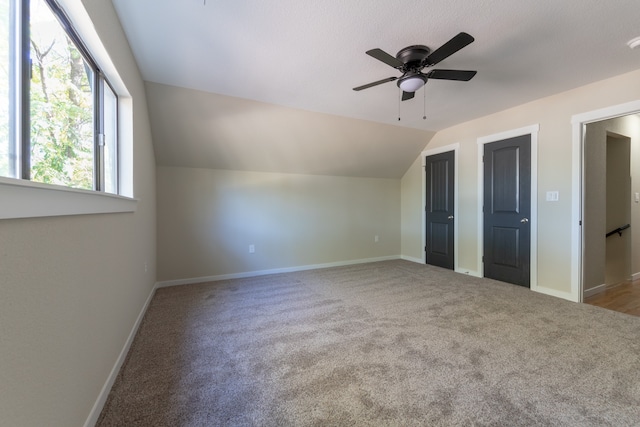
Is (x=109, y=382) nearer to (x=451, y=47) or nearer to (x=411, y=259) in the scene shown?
(x=451, y=47)

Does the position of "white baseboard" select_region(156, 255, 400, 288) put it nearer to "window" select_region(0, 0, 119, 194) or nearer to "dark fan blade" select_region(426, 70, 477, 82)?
"window" select_region(0, 0, 119, 194)

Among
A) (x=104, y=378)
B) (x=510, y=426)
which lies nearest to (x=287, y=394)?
(x=104, y=378)

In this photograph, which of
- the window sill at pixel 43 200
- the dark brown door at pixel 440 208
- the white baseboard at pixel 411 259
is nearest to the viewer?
the window sill at pixel 43 200

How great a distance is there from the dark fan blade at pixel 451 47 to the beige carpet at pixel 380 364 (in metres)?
2.10

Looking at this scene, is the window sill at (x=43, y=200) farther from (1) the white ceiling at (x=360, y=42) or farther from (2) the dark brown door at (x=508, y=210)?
(2) the dark brown door at (x=508, y=210)

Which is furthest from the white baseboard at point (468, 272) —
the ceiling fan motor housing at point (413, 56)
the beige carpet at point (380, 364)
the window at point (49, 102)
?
A: the window at point (49, 102)

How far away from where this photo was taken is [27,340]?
81 cm

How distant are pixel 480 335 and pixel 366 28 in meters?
2.54

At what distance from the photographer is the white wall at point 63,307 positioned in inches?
29.4

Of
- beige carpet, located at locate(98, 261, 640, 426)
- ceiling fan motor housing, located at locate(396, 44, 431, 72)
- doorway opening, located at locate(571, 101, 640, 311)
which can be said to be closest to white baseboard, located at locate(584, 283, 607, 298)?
doorway opening, located at locate(571, 101, 640, 311)

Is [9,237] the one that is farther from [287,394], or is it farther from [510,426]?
[510,426]

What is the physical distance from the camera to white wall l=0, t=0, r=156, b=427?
0.75 meters

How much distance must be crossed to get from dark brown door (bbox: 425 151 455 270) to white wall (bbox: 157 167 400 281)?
0.79 metres

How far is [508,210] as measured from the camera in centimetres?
349
